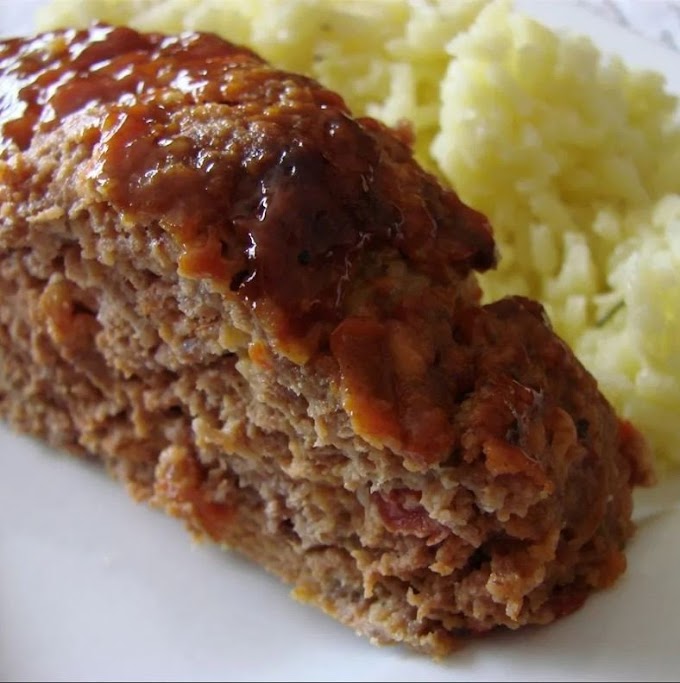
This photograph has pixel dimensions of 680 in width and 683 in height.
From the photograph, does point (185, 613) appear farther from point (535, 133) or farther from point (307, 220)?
point (535, 133)

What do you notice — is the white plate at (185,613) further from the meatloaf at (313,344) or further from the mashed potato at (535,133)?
the mashed potato at (535,133)

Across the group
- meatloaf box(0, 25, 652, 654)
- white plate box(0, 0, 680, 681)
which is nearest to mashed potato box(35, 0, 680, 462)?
meatloaf box(0, 25, 652, 654)

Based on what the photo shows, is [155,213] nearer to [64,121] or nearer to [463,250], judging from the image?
[64,121]

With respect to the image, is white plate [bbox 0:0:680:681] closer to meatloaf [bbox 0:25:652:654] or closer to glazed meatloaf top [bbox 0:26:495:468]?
meatloaf [bbox 0:25:652:654]

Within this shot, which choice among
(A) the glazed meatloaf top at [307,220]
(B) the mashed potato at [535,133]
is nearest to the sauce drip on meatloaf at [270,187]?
(A) the glazed meatloaf top at [307,220]

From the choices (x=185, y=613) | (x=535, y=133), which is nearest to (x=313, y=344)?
(x=185, y=613)

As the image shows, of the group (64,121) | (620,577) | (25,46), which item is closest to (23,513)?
(64,121)
